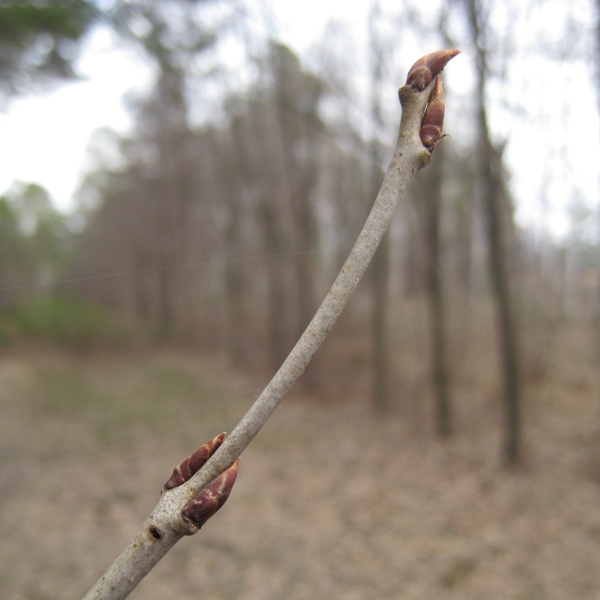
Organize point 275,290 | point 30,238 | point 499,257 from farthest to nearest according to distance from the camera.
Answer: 1. point 275,290
2. point 30,238
3. point 499,257

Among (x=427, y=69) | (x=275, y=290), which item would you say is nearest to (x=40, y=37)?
(x=427, y=69)

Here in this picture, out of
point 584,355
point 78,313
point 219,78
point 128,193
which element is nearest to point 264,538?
point 584,355

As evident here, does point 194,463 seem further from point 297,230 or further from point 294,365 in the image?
point 297,230

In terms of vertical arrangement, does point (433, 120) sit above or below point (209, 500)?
above

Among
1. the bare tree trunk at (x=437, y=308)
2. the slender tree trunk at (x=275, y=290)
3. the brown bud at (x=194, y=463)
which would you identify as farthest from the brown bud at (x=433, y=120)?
the slender tree trunk at (x=275, y=290)

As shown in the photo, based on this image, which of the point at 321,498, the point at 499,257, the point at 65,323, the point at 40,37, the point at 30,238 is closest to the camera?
the point at 40,37

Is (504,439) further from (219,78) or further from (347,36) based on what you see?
(219,78)
